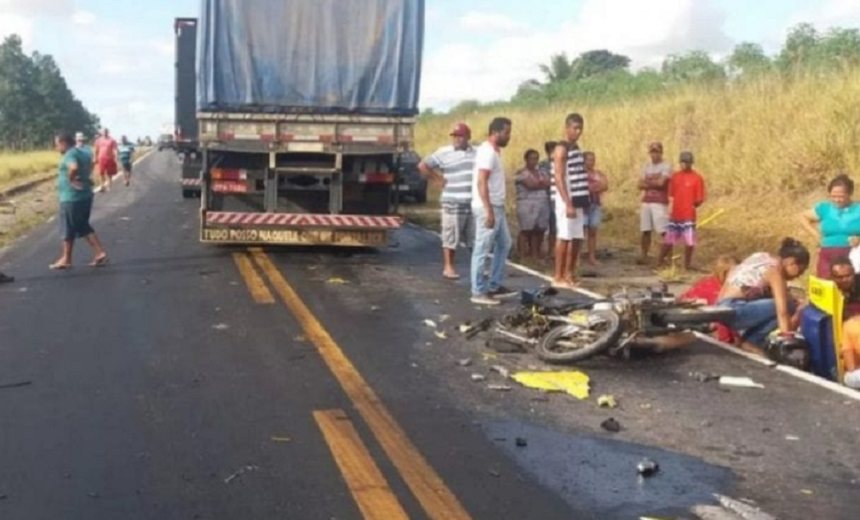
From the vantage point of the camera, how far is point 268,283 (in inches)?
532

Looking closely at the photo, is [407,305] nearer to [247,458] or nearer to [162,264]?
[162,264]

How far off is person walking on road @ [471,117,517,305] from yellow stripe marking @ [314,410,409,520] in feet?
16.3

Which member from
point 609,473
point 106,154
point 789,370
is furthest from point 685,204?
point 106,154

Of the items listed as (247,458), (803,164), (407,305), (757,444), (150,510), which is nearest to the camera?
(150,510)

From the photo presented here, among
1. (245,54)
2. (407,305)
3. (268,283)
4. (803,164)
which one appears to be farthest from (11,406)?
(803,164)

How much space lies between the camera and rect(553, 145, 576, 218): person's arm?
12.9 meters

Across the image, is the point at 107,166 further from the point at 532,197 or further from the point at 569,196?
the point at 569,196

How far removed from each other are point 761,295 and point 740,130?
14.8 metres

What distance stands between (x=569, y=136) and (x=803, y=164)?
29.2ft

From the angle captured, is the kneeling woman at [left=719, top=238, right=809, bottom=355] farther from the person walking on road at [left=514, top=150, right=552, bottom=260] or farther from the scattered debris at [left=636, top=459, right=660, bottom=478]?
the person walking on road at [left=514, top=150, right=552, bottom=260]

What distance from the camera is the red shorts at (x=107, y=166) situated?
3240 centimetres

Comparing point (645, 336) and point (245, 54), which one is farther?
point (245, 54)

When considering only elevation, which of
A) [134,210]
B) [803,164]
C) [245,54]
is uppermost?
[245,54]

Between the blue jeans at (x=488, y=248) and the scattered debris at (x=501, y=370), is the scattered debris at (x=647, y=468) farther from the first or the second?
the blue jeans at (x=488, y=248)
